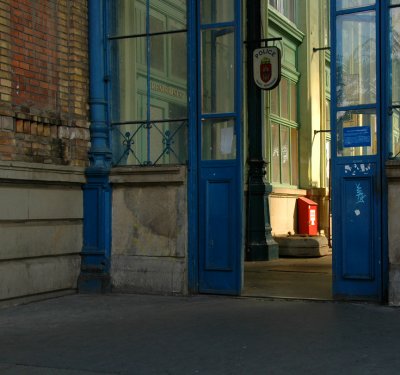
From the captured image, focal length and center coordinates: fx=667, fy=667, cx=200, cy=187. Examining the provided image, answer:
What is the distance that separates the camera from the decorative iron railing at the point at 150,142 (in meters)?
9.06

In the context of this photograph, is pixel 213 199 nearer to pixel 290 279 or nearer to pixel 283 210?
pixel 290 279

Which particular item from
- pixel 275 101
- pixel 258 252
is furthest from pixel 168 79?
pixel 275 101

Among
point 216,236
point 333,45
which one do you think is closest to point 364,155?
point 333,45

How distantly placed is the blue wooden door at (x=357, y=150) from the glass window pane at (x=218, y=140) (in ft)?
4.46

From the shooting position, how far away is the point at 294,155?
18609 mm

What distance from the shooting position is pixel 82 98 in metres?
9.30

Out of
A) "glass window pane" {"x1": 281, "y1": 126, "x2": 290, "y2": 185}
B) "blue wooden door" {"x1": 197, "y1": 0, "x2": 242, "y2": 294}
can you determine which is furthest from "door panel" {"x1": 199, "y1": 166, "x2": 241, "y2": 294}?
"glass window pane" {"x1": 281, "y1": 126, "x2": 290, "y2": 185}

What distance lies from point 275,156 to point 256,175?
278 centimetres

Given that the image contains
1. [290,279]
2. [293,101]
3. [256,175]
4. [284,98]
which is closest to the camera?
[290,279]

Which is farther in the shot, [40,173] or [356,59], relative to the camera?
[40,173]

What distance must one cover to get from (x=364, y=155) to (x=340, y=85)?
0.95 metres

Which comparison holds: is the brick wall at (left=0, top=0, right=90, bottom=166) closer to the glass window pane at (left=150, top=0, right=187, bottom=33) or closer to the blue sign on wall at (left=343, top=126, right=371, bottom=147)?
the glass window pane at (left=150, top=0, right=187, bottom=33)

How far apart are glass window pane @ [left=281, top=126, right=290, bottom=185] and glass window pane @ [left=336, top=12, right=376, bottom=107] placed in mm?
9163

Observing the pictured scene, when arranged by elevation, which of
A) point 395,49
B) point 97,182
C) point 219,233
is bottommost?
point 219,233
